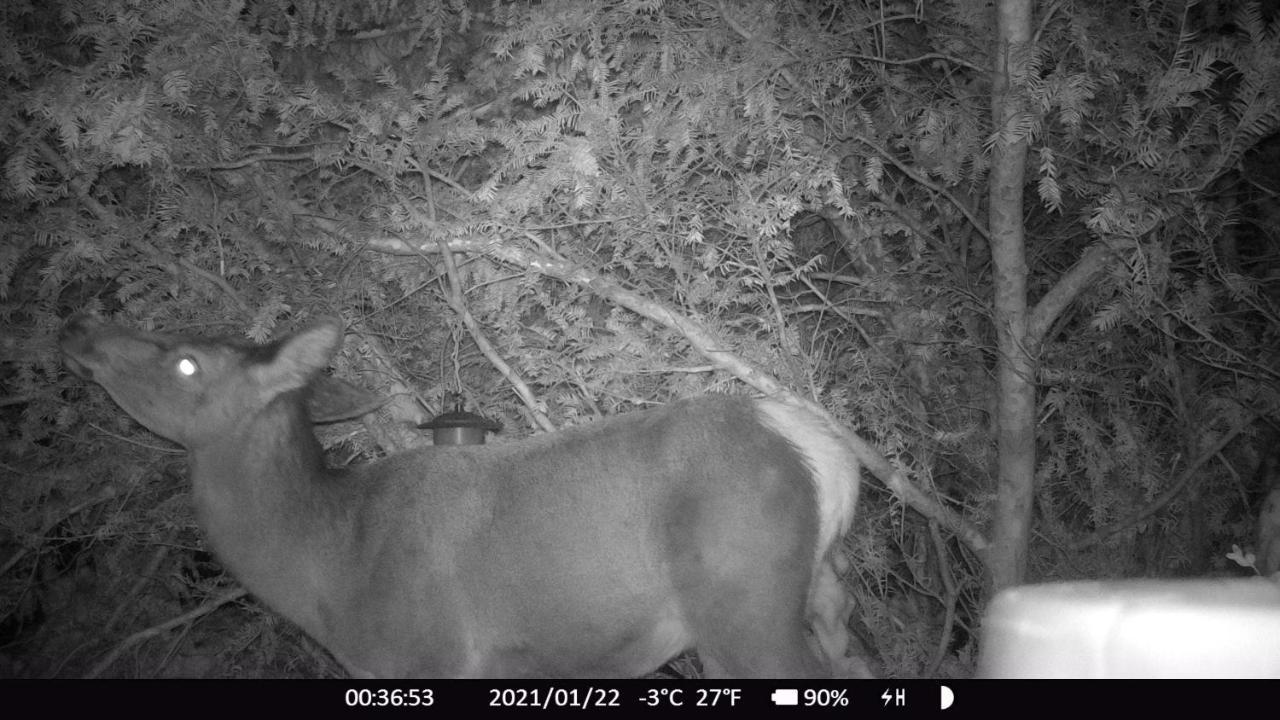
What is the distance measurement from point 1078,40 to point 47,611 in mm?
8429

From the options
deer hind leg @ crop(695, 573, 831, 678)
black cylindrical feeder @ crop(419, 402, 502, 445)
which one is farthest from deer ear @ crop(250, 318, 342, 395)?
deer hind leg @ crop(695, 573, 831, 678)

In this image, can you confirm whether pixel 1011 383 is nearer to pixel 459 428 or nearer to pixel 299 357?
pixel 459 428

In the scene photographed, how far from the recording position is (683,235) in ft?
16.6

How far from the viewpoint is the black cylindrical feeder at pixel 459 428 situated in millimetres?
4953
